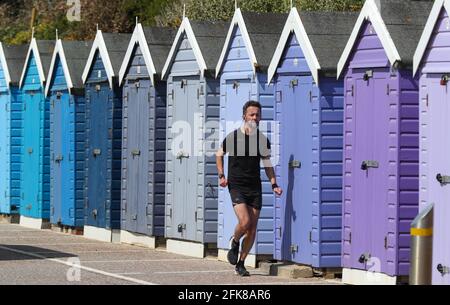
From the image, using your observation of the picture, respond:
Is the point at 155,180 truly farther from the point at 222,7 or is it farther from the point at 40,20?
the point at 40,20

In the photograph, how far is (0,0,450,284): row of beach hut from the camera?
15.7 m

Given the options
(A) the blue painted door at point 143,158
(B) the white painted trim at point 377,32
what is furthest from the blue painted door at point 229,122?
(B) the white painted trim at point 377,32

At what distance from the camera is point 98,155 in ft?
79.3

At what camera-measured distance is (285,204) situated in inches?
706

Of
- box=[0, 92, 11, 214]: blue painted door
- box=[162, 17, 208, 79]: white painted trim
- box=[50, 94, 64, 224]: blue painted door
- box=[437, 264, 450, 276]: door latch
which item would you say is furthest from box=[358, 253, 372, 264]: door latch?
box=[0, 92, 11, 214]: blue painted door

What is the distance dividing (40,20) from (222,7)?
17.0 meters

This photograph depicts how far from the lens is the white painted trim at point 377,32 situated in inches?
622

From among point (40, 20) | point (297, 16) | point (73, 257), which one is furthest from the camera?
point (40, 20)

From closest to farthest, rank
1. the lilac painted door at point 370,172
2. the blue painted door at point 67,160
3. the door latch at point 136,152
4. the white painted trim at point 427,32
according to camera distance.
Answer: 1. the white painted trim at point 427,32
2. the lilac painted door at point 370,172
3. the door latch at point 136,152
4. the blue painted door at point 67,160

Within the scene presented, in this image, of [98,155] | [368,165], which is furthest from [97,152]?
[368,165]

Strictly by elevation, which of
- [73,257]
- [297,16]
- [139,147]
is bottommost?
[73,257]

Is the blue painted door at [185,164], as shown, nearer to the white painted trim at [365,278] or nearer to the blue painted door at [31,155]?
the white painted trim at [365,278]
